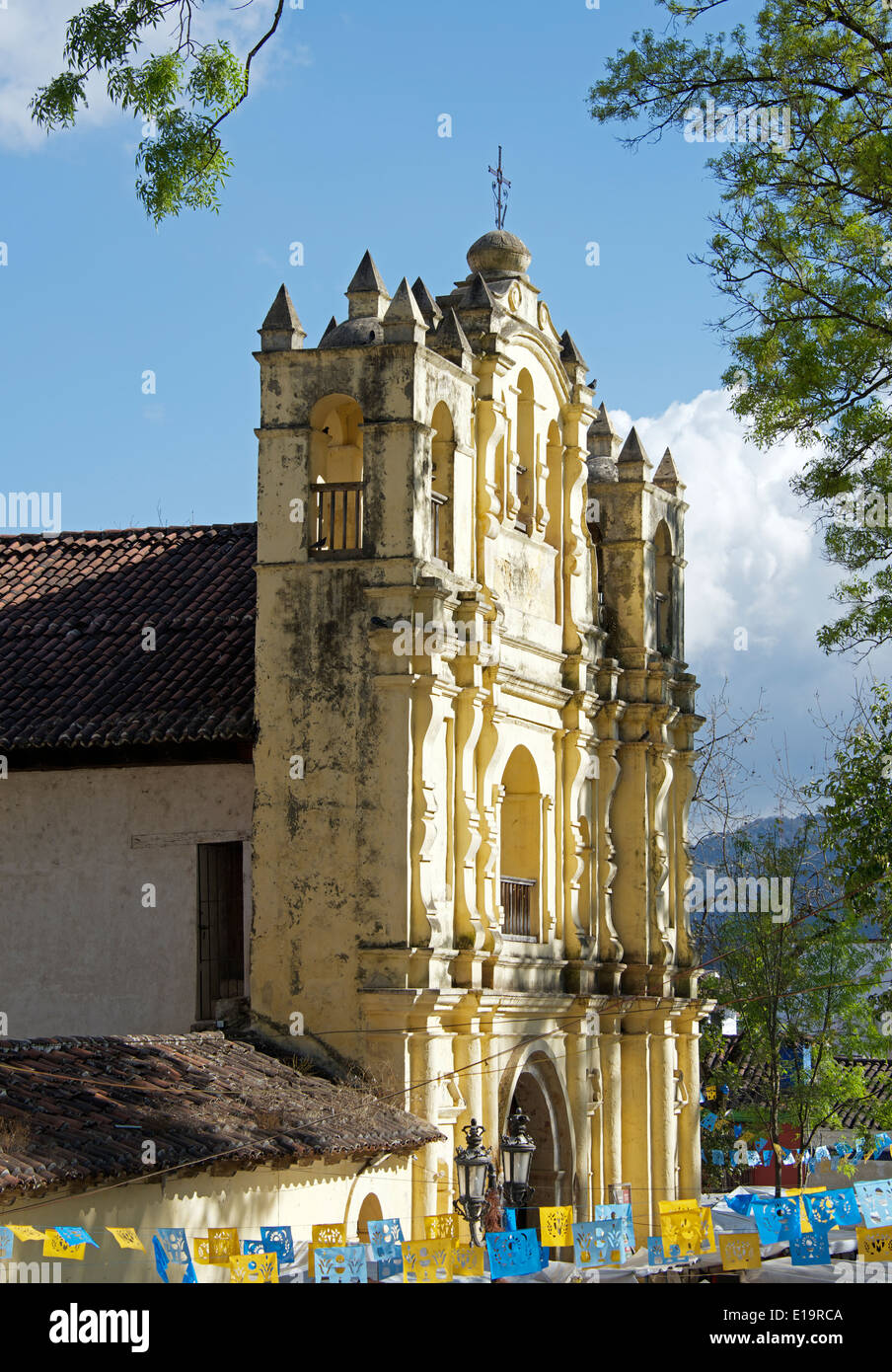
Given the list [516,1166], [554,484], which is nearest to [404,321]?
[554,484]

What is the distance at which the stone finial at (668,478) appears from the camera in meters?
28.2

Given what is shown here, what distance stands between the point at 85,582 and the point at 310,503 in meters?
4.54

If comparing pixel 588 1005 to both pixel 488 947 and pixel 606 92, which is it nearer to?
pixel 488 947

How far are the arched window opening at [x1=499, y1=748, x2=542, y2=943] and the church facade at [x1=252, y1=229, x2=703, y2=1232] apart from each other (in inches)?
1.3

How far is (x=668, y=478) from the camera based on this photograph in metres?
28.3

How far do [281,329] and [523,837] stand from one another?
6.76m

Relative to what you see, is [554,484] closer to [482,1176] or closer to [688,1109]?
[688,1109]

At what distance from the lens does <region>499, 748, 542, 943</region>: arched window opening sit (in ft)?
76.0

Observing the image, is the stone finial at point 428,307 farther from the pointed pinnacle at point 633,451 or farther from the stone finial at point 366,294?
the pointed pinnacle at point 633,451

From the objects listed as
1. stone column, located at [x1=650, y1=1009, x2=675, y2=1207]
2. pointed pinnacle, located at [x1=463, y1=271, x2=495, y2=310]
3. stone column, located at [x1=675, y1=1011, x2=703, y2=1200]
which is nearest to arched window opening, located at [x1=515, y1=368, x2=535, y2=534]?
pointed pinnacle, located at [x1=463, y1=271, x2=495, y2=310]

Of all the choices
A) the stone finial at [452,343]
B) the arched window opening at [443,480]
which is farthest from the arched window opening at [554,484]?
the arched window opening at [443,480]

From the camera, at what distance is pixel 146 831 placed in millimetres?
20938

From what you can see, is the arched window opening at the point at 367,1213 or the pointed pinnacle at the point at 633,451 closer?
the arched window opening at the point at 367,1213

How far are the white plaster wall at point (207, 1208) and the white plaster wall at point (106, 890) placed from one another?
9.62ft
